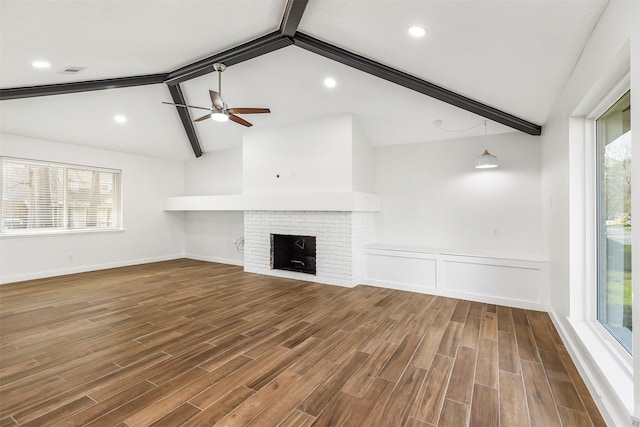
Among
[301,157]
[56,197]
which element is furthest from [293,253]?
[56,197]

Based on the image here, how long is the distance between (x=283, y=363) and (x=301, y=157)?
3.67m

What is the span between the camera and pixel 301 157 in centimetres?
535

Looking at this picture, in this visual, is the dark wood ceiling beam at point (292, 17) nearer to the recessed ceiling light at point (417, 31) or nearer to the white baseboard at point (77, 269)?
the recessed ceiling light at point (417, 31)

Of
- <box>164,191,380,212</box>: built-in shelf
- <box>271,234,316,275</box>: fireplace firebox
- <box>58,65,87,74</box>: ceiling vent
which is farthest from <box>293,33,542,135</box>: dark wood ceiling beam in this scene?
<box>271,234,316,275</box>: fireplace firebox

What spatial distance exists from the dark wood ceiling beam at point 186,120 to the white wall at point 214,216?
1.41ft

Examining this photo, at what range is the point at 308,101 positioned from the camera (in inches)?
186

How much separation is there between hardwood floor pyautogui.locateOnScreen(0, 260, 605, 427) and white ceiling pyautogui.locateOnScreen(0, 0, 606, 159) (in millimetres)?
2463

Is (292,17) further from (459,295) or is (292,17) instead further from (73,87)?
(459,295)

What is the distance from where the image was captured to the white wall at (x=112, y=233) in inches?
206

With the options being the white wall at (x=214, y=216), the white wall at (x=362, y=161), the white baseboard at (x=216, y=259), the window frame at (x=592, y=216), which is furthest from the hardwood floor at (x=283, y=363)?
the white wall at (x=214, y=216)

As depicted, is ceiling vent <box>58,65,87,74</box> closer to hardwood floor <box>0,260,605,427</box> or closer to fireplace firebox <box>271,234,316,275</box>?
hardwood floor <box>0,260,605,427</box>

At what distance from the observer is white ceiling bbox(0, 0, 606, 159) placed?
89.4 inches

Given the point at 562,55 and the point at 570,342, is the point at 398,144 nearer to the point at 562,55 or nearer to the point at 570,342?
the point at 562,55

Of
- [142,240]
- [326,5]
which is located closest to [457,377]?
[326,5]
